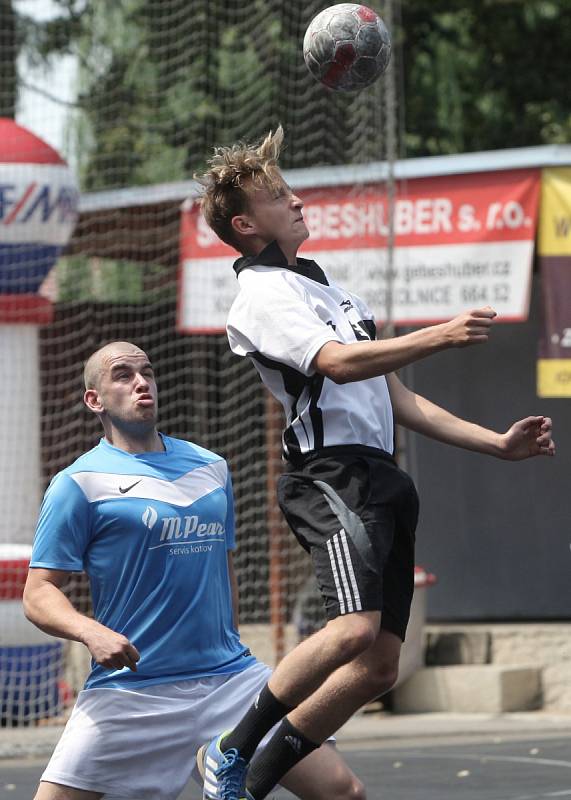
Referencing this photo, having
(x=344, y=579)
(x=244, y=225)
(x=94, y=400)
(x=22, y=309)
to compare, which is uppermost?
(x=244, y=225)

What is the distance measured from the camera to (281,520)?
40.9 feet

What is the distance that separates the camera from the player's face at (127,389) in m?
5.00

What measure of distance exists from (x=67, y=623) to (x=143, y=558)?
1.37ft

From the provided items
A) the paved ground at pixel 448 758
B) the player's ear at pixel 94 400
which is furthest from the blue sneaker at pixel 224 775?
the paved ground at pixel 448 758

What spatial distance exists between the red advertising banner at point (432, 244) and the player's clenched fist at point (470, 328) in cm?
685

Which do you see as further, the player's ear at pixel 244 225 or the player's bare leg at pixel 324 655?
the player's ear at pixel 244 225

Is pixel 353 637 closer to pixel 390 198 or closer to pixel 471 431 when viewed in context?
pixel 471 431

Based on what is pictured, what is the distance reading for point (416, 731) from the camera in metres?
10.6

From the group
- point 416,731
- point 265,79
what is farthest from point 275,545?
point 265,79

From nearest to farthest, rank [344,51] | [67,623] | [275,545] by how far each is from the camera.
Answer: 1. [67,623]
2. [344,51]
3. [275,545]

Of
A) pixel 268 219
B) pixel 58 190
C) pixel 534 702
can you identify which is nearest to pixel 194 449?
pixel 268 219

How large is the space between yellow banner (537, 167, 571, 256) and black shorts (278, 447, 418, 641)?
266 inches

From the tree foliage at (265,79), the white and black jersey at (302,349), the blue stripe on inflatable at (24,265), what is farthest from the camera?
the tree foliage at (265,79)

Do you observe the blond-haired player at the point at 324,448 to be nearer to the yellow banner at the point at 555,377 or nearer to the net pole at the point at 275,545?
the yellow banner at the point at 555,377
